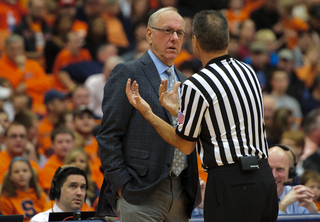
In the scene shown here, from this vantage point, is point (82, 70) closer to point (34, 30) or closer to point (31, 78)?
point (31, 78)

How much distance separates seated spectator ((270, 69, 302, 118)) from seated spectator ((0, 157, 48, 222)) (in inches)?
171

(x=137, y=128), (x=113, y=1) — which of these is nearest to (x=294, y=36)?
(x=113, y=1)

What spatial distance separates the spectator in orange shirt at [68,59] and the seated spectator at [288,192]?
432cm

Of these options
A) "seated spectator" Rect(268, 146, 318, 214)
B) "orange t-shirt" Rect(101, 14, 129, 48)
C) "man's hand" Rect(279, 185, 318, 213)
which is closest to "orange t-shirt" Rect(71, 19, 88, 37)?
"orange t-shirt" Rect(101, 14, 129, 48)

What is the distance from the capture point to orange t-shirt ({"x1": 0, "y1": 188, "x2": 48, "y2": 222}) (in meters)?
4.42

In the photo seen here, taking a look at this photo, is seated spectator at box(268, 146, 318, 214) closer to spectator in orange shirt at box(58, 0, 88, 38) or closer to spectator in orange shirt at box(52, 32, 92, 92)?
spectator in orange shirt at box(52, 32, 92, 92)

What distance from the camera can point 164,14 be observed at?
2.95m

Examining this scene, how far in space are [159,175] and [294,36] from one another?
7.73 metres

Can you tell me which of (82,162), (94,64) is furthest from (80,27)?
(82,162)

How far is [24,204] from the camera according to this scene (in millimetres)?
4496

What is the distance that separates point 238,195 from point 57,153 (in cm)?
342

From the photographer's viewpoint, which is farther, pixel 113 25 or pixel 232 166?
pixel 113 25

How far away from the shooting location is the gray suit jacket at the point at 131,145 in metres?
2.68

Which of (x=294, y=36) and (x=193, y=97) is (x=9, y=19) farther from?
(x=193, y=97)
